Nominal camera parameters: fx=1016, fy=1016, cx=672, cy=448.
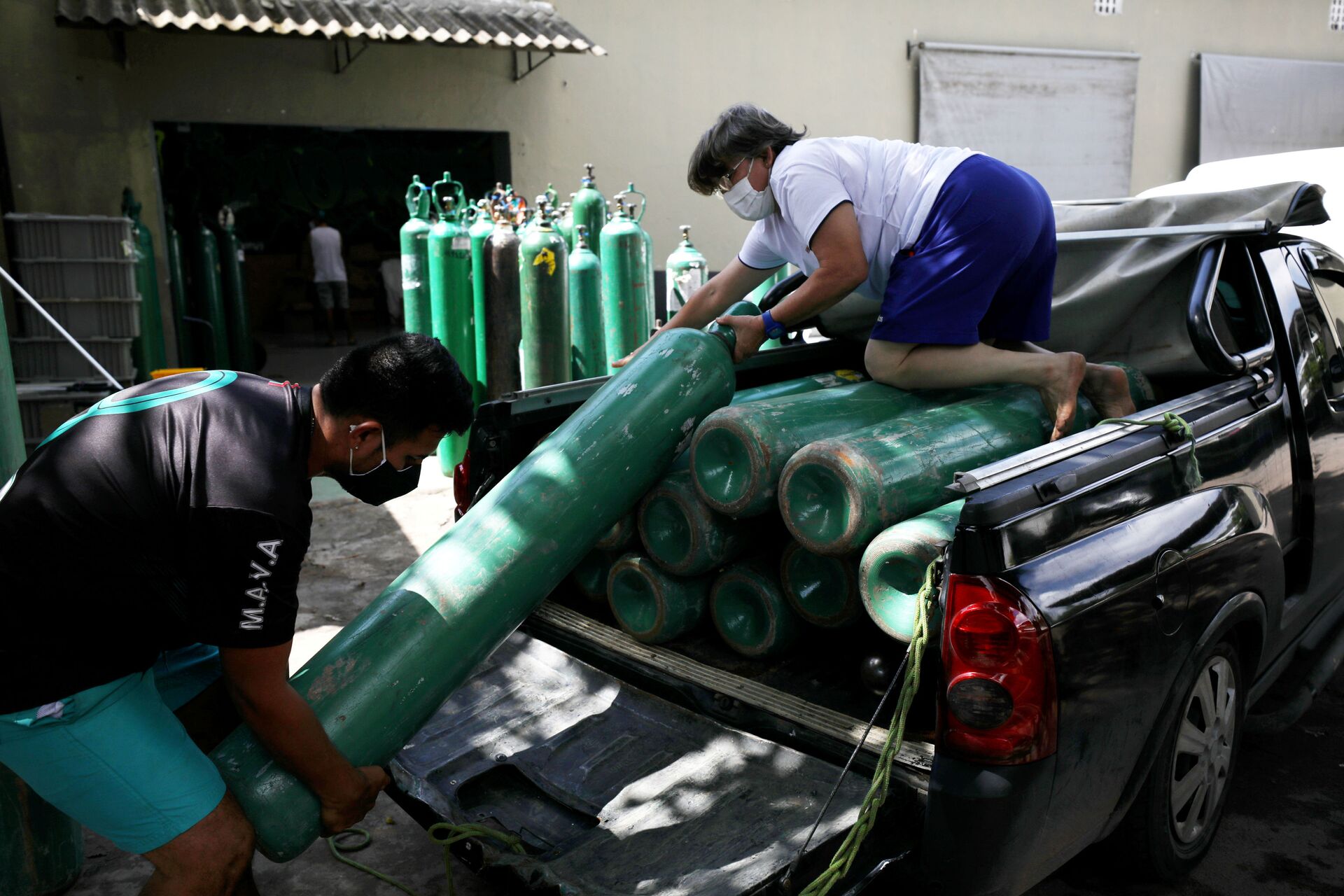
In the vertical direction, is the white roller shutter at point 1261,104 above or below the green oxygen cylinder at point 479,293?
above

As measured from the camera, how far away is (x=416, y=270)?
26.9ft

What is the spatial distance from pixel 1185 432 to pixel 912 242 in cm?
118

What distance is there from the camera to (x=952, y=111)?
45.0ft

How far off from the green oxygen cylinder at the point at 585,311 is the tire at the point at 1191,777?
5709mm

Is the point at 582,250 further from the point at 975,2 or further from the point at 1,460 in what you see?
the point at 975,2

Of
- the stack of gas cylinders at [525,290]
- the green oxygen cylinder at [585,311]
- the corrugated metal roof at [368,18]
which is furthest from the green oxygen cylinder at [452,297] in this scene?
the corrugated metal roof at [368,18]

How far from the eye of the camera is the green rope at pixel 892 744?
209cm

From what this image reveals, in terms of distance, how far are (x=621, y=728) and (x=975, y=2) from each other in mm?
13577

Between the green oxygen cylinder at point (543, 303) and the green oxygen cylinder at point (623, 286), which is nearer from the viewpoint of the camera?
the green oxygen cylinder at point (543, 303)

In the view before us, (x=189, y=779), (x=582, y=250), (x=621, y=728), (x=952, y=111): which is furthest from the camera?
(x=952, y=111)

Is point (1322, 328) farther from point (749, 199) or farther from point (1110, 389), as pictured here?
point (749, 199)

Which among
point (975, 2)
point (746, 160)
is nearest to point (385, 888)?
point (746, 160)

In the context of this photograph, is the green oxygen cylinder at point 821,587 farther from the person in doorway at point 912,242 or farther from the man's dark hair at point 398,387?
the man's dark hair at point 398,387

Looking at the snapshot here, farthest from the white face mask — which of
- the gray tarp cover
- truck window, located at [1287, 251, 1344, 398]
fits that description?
truck window, located at [1287, 251, 1344, 398]
